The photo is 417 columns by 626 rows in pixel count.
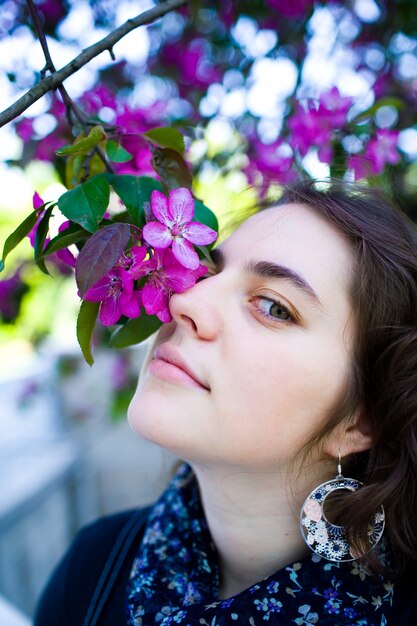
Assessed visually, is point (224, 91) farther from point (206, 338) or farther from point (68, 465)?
point (68, 465)

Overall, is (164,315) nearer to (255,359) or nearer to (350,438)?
(255,359)

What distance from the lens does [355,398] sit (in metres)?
1.00

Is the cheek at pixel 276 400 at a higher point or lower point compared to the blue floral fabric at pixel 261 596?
higher

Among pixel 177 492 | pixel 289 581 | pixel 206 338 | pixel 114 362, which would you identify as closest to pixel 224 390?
pixel 206 338

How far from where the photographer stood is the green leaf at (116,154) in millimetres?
859

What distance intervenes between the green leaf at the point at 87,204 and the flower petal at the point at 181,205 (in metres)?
0.09

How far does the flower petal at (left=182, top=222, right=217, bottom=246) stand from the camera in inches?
32.8

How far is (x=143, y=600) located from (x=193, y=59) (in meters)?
1.57

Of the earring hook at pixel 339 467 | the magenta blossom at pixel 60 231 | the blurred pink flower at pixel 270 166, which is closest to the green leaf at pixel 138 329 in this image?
the magenta blossom at pixel 60 231

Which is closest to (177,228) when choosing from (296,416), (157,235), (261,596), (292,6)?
(157,235)

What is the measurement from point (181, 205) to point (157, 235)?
0.06m

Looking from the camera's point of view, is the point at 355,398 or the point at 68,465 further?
the point at 68,465

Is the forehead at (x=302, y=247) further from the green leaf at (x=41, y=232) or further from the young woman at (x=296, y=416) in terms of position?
the green leaf at (x=41, y=232)

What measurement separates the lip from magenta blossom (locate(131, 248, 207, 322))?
0.07m
